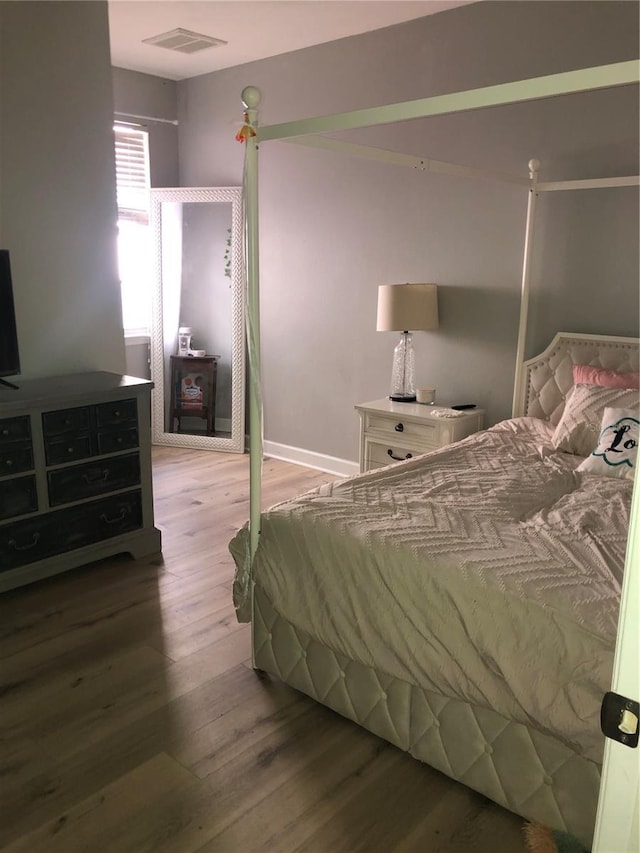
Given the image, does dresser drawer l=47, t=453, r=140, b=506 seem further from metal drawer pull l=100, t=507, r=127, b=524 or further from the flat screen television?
the flat screen television

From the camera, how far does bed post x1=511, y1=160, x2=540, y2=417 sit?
11.1ft

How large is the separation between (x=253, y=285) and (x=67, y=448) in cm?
137

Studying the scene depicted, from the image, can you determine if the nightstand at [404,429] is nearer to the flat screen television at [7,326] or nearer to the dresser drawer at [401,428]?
the dresser drawer at [401,428]

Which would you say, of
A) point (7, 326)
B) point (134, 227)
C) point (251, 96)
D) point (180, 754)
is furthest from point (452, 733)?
point (134, 227)

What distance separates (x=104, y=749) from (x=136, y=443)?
1532mm

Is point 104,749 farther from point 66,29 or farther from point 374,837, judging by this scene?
point 66,29

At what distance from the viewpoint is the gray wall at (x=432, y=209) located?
10.7 feet

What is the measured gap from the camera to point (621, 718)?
756 mm

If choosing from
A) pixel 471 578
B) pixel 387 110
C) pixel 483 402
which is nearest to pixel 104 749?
pixel 471 578

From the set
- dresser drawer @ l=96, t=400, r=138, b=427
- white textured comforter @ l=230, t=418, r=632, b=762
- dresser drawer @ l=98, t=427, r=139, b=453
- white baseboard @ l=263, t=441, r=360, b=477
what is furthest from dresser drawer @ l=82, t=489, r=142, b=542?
white baseboard @ l=263, t=441, r=360, b=477

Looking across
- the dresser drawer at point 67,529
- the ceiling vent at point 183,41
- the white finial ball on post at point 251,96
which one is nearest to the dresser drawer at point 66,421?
the dresser drawer at point 67,529

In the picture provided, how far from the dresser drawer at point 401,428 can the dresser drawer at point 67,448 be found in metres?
1.49

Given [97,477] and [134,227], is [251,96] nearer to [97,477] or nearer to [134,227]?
[97,477]

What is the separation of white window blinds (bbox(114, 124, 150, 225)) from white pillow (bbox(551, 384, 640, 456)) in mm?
3640
